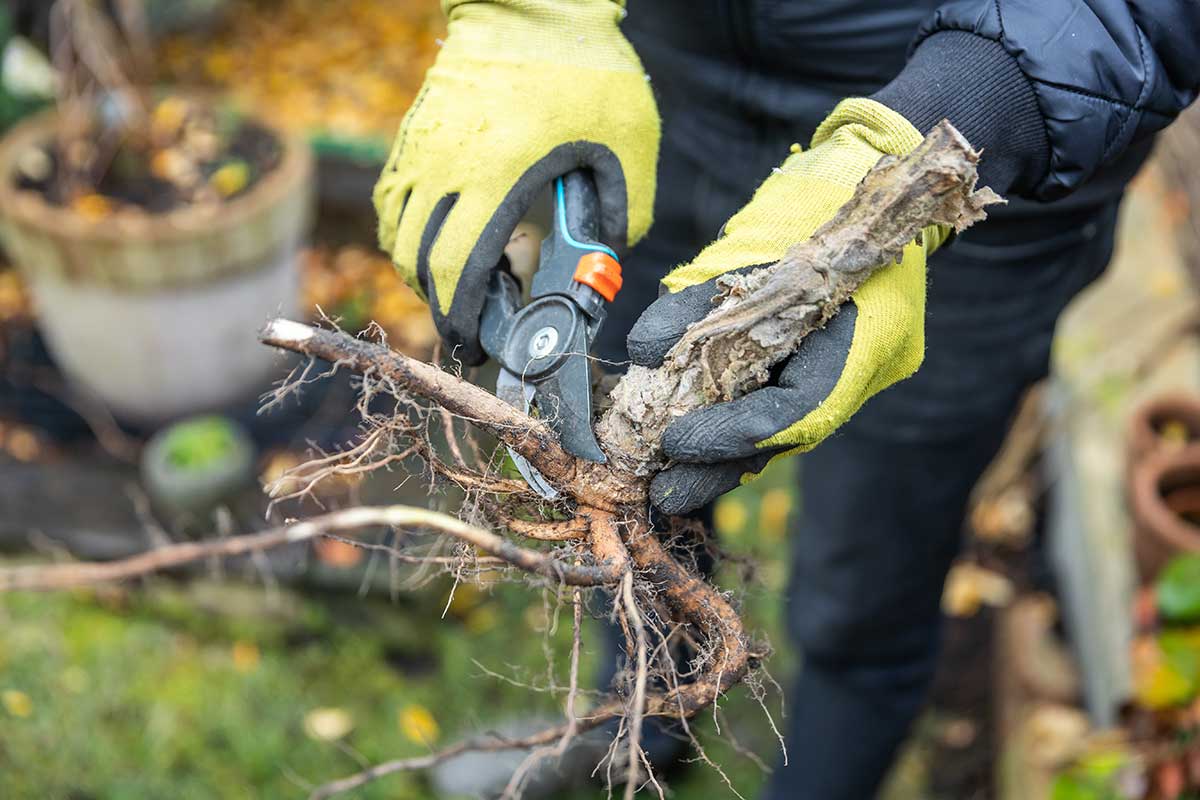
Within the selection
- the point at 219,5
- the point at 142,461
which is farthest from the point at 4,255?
the point at 219,5

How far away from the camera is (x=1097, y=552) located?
2586 mm

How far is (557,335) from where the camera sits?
4.61 feet

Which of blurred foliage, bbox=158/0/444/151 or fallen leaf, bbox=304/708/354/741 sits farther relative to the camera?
blurred foliage, bbox=158/0/444/151

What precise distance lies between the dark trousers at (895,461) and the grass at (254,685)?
31 cm

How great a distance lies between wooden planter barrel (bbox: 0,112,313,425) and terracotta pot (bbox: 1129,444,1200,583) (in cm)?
232

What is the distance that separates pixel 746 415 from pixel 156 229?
2.31 meters

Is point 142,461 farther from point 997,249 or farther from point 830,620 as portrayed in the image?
point 997,249

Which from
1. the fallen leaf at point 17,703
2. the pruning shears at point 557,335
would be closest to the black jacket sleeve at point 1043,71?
the pruning shears at point 557,335

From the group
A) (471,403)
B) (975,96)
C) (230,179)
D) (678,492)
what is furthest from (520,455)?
(230,179)

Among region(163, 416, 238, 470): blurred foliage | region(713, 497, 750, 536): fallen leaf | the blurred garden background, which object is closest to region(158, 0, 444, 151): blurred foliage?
the blurred garden background

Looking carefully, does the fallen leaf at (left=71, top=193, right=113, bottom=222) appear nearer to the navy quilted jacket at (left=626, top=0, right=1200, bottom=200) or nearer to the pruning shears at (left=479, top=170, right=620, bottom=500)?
the pruning shears at (left=479, top=170, right=620, bottom=500)

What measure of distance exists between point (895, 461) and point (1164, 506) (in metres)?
1.10

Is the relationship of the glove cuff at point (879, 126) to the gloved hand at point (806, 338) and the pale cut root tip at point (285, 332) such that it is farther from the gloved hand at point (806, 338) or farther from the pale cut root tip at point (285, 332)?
the pale cut root tip at point (285, 332)

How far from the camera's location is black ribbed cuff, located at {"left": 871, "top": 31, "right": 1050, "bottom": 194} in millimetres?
1318
